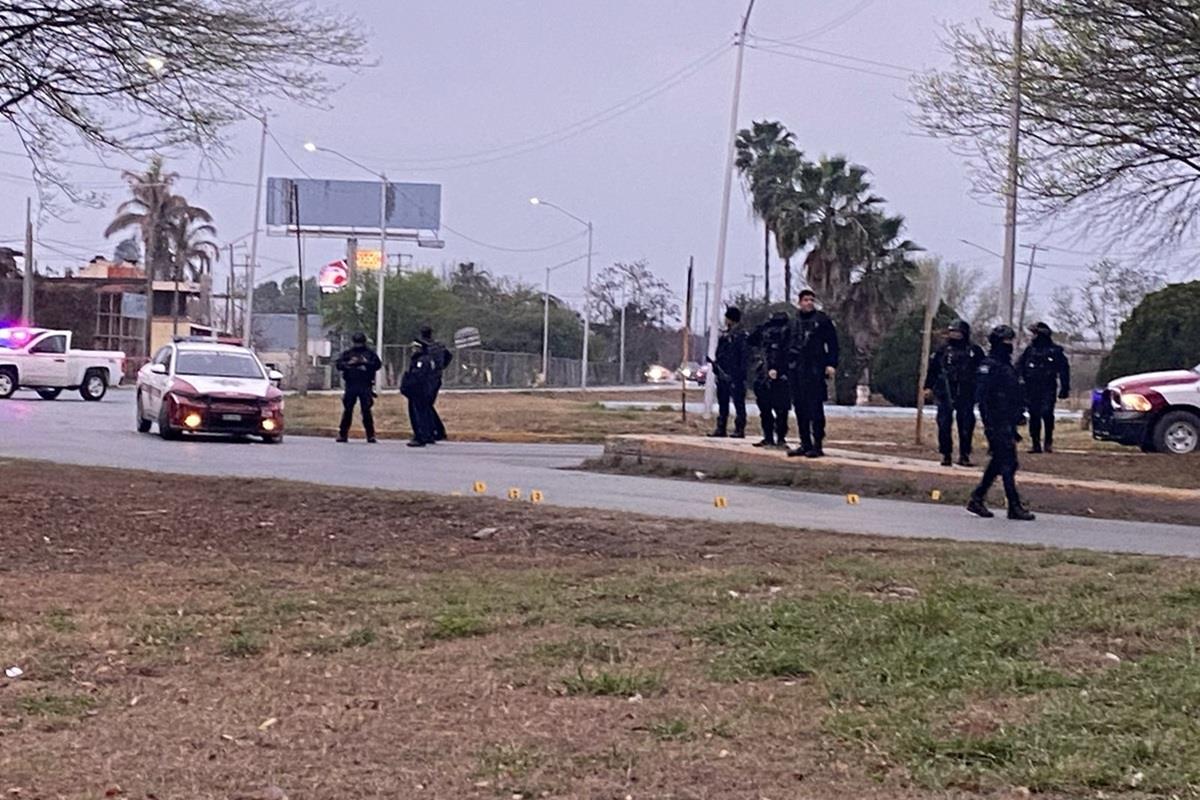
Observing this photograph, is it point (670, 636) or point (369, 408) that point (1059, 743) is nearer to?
point (670, 636)

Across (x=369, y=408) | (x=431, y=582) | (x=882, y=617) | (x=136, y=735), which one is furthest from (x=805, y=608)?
(x=369, y=408)

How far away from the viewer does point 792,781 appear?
4.64m

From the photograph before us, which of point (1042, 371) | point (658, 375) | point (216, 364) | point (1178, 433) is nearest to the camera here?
point (1042, 371)

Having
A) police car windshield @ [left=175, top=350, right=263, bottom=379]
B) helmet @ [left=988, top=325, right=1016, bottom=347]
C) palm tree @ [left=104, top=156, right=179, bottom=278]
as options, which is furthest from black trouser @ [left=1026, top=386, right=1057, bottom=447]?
palm tree @ [left=104, top=156, right=179, bottom=278]

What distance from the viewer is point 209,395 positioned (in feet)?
69.6

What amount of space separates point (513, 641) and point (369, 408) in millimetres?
15635

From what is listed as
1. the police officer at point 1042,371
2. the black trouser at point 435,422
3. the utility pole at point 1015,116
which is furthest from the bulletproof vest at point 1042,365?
the black trouser at point 435,422

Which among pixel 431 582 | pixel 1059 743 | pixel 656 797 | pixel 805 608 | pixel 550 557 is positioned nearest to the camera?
pixel 656 797

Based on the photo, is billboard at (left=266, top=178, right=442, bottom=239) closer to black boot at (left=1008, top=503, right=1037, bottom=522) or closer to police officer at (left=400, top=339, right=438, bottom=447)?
police officer at (left=400, top=339, right=438, bottom=447)

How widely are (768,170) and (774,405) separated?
38.6 meters

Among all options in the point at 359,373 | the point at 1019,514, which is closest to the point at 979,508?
the point at 1019,514

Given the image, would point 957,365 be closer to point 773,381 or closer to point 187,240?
point 773,381

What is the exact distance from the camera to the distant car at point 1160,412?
20.3 m

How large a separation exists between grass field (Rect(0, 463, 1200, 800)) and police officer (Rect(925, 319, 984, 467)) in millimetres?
6519
